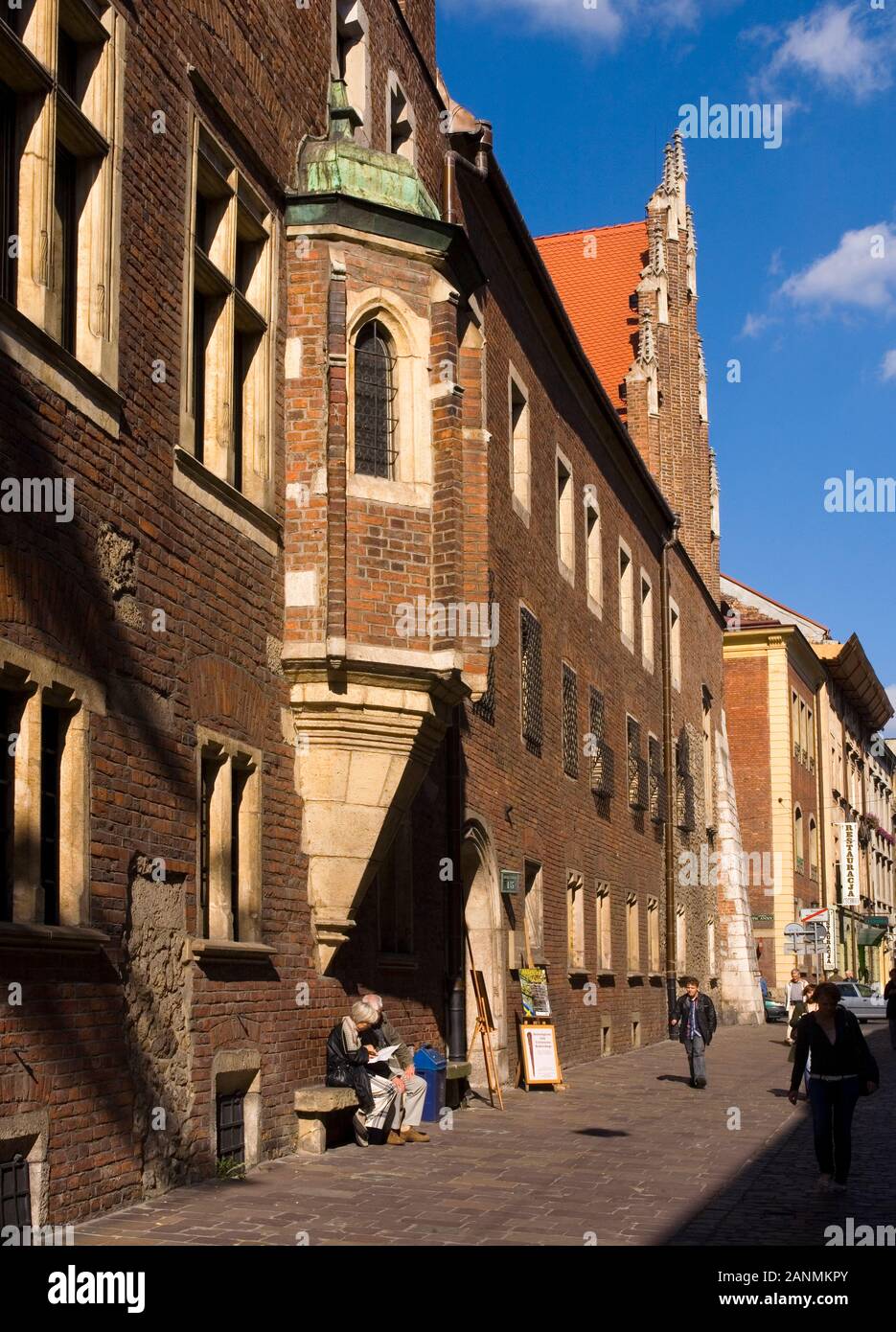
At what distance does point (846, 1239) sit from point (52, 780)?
523 centimetres

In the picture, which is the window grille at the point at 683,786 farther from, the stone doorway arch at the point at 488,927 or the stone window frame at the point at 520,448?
the stone doorway arch at the point at 488,927

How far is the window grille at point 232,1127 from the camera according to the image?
12.1m

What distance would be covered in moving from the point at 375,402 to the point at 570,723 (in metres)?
12.3

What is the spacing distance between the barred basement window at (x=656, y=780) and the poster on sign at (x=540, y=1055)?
12.3 metres

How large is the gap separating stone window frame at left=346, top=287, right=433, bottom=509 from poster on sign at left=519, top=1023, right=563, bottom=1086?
29.4 feet

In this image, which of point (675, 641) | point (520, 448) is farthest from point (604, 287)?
point (520, 448)

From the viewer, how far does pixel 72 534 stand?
9.91 metres

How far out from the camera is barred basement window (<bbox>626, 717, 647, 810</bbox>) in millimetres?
31016

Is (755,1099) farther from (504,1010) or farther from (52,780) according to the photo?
(52,780)

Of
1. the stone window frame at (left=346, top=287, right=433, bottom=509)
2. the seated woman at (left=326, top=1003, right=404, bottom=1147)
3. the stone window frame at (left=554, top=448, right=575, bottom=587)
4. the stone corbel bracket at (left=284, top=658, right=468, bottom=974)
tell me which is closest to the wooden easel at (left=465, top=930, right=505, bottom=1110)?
the seated woman at (left=326, top=1003, right=404, bottom=1147)

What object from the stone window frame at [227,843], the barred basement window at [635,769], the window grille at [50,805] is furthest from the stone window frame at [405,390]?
the barred basement window at [635,769]

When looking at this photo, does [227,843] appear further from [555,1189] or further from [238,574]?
[555,1189]

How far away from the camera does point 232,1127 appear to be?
1226cm
